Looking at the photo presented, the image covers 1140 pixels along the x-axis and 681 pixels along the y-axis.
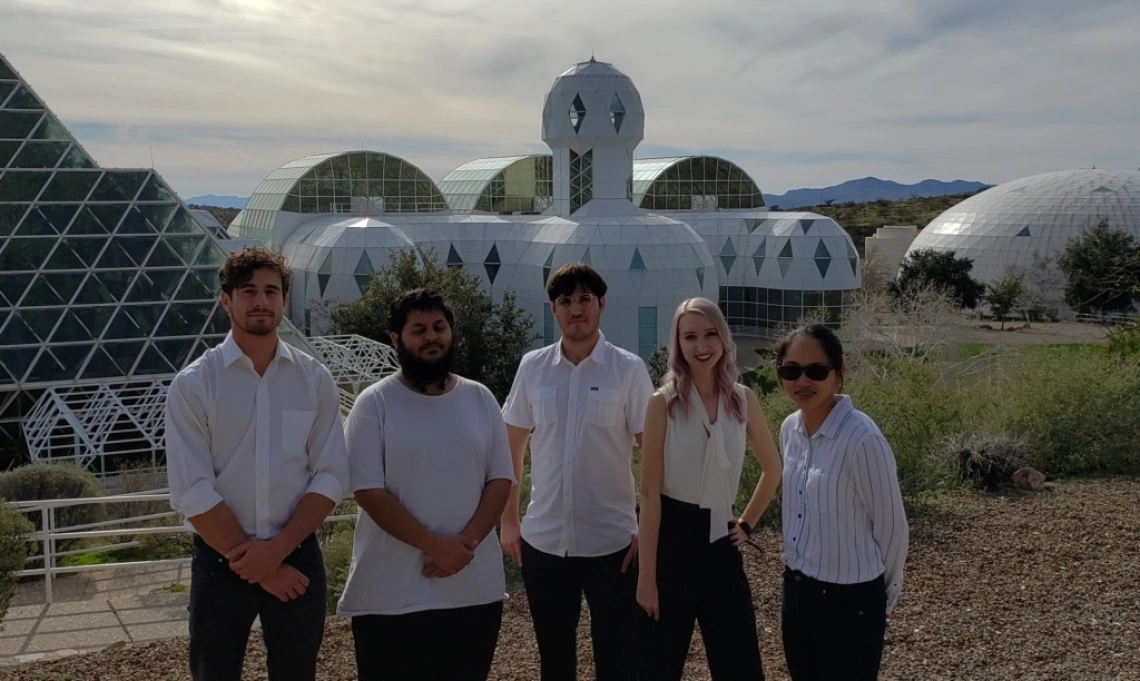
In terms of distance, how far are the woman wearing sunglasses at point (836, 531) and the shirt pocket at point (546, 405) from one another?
3.23 feet

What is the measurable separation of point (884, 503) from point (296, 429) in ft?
7.15

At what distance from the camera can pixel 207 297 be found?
57.7ft

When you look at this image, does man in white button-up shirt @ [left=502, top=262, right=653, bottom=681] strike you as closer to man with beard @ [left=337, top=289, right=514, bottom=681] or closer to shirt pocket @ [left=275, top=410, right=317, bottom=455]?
man with beard @ [left=337, top=289, right=514, bottom=681]

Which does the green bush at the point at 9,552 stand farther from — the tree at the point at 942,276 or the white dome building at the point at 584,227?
the tree at the point at 942,276

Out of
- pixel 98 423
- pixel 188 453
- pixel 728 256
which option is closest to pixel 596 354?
pixel 188 453

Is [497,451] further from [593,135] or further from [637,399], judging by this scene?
[593,135]

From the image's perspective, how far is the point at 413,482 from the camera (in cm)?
361

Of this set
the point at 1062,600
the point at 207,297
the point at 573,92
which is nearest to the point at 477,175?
the point at 573,92

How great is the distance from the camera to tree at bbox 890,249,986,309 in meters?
38.2

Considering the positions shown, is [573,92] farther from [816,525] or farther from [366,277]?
[816,525]

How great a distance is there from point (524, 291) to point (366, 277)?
4.86 meters

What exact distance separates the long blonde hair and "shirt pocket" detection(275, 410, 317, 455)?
1372 mm

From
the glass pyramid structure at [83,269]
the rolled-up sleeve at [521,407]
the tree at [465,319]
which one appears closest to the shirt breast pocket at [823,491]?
the rolled-up sleeve at [521,407]

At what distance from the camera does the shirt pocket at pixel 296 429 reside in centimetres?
353
